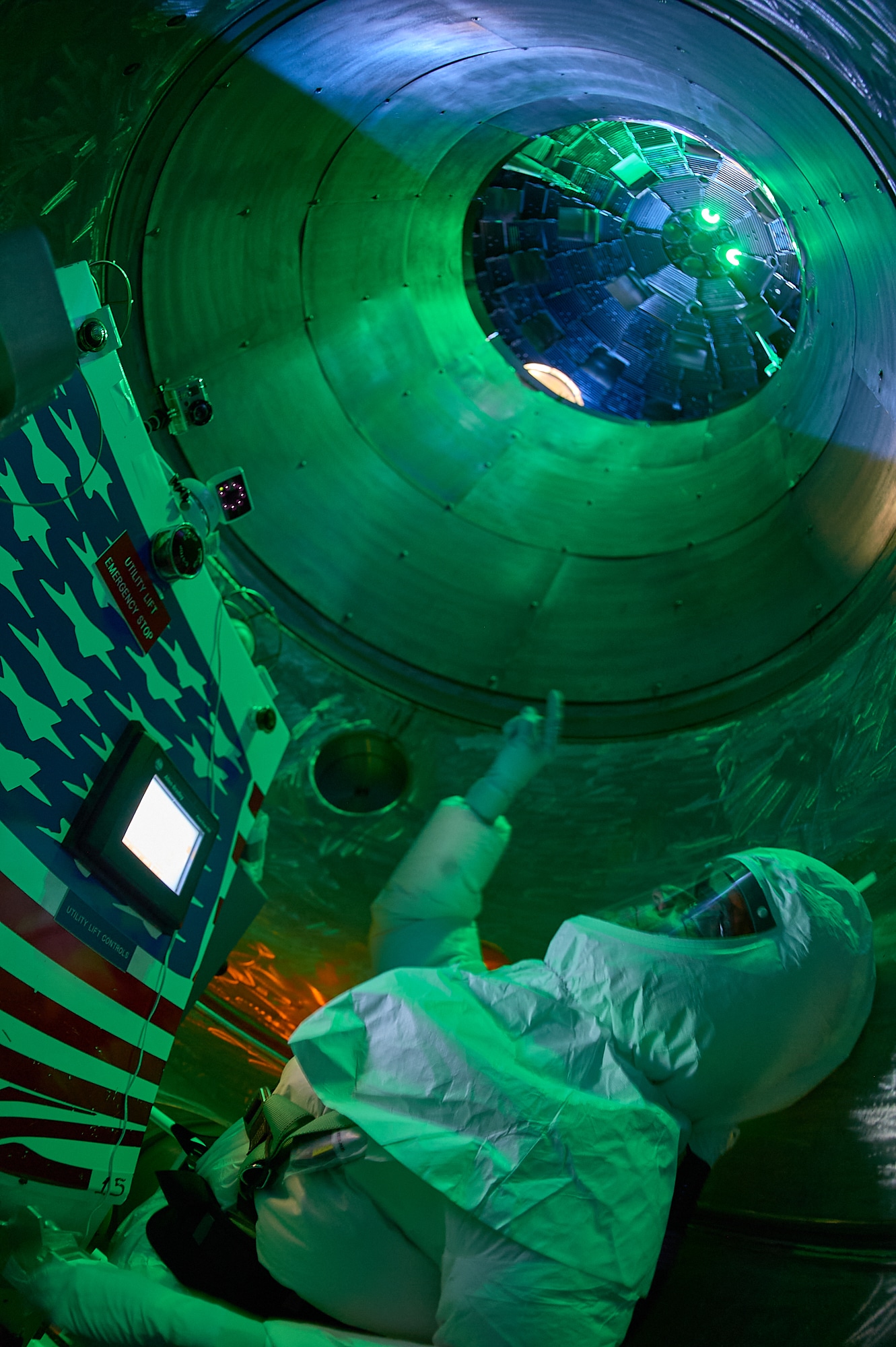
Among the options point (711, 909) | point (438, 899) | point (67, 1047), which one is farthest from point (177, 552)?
point (711, 909)

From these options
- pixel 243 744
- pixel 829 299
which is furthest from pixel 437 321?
pixel 243 744

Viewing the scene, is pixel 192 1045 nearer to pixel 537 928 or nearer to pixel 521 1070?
pixel 537 928

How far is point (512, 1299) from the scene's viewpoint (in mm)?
1937

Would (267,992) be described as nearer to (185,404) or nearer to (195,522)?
(195,522)

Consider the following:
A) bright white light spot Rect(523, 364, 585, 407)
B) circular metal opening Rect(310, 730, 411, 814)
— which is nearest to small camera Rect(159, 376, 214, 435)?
circular metal opening Rect(310, 730, 411, 814)

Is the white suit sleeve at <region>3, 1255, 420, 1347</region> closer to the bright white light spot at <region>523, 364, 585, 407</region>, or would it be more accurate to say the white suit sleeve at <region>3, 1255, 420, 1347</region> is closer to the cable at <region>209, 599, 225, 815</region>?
the cable at <region>209, 599, 225, 815</region>

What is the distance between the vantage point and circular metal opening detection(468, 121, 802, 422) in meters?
3.89

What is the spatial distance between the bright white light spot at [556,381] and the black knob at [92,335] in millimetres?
2379

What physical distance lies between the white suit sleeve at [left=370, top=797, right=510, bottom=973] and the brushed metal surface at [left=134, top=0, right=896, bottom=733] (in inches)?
37.5

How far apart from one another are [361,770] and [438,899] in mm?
933

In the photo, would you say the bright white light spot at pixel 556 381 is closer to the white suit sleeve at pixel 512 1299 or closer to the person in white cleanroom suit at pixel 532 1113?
the person in white cleanroom suit at pixel 532 1113

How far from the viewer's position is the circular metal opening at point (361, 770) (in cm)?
373

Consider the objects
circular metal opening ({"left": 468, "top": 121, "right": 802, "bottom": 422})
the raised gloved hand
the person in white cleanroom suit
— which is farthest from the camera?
circular metal opening ({"left": 468, "top": 121, "right": 802, "bottom": 422})

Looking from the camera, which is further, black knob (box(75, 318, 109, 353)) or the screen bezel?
black knob (box(75, 318, 109, 353))
